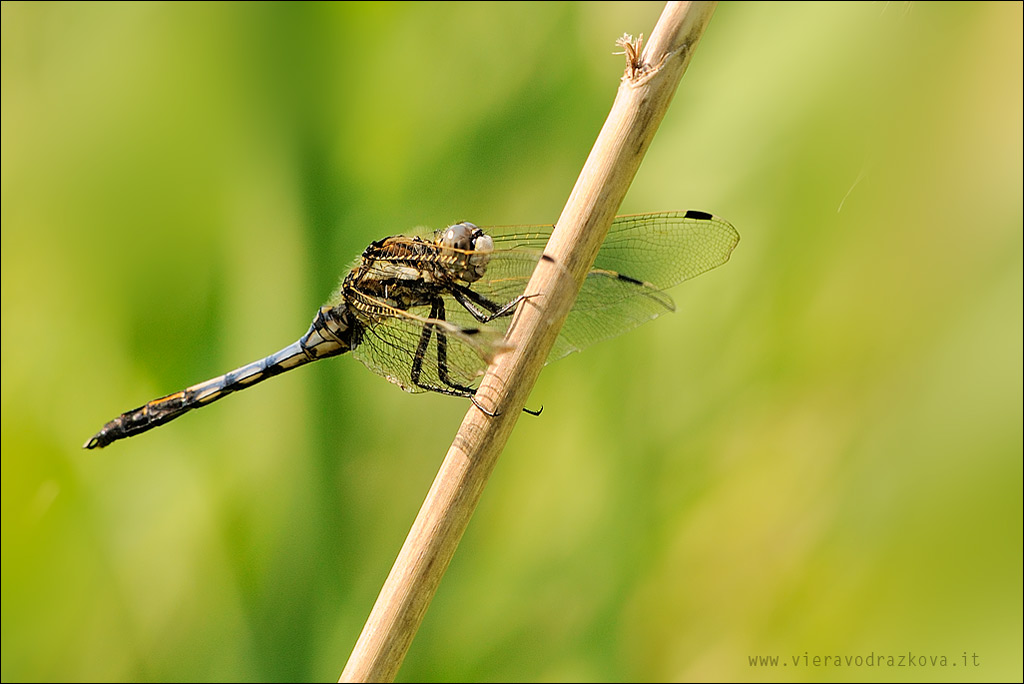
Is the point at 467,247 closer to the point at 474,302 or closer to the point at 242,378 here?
the point at 474,302

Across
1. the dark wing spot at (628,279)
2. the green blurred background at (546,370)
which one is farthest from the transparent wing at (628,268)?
the green blurred background at (546,370)

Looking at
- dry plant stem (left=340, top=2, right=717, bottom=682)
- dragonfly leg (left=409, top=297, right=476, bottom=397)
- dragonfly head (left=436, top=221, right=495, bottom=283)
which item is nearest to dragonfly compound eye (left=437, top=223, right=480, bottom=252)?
dragonfly head (left=436, top=221, right=495, bottom=283)

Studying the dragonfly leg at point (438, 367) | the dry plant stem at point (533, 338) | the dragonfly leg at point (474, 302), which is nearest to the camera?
the dry plant stem at point (533, 338)

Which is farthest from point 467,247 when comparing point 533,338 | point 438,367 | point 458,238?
Result: point 533,338

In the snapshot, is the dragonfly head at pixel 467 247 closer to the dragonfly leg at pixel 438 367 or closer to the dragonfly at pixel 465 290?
the dragonfly at pixel 465 290

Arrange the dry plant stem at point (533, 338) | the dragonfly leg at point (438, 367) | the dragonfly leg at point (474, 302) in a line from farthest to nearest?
1. the dragonfly leg at point (474, 302)
2. the dragonfly leg at point (438, 367)
3. the dry plant stem at point (533, 338)

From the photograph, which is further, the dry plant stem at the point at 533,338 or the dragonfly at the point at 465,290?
the dragonfly at the point at 465,290

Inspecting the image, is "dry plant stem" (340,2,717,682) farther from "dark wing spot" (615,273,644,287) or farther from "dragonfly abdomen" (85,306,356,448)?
"dragonfly abdomen" (85,306,356,448)
